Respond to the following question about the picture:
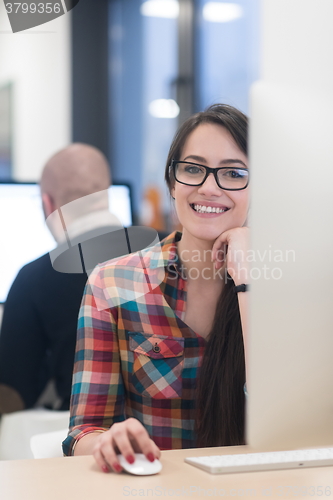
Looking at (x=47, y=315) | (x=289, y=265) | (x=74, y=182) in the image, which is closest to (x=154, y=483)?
(x=289, y=265)

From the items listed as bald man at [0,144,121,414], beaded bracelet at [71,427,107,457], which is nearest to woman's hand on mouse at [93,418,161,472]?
beaded bracelet at [71,427,107,457]

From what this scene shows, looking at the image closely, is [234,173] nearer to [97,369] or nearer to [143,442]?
[97,369]

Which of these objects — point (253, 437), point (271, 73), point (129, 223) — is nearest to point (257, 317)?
point (253, 437)

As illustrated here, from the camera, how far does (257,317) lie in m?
0.56

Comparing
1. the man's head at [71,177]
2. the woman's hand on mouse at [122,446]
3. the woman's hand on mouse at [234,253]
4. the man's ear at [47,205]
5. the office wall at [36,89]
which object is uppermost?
the office wall at [36,89]

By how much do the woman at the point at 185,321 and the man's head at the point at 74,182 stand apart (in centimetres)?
51

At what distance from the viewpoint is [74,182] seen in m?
1.66

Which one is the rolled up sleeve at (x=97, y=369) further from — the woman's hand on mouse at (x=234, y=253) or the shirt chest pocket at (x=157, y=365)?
the woman's hand on mouse at (x=234, y=253)

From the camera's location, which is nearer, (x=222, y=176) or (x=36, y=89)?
(x=222, y=176)

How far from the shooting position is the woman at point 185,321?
0.98 metres

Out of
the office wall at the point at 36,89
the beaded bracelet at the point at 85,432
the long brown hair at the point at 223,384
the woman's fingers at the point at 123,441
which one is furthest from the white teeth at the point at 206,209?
the office wall at the point at 36,89

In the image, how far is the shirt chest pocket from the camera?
1.01 meters

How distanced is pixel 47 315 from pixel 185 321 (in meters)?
0.50

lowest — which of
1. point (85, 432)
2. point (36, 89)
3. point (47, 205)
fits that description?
point (85, 432)
